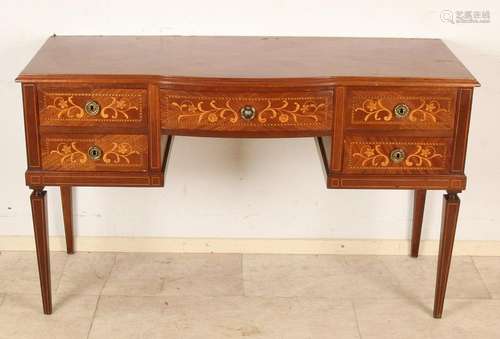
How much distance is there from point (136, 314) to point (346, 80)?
0.95m

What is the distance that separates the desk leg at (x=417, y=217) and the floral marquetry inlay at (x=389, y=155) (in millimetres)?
512

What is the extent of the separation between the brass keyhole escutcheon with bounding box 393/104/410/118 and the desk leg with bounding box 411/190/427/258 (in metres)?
0.62

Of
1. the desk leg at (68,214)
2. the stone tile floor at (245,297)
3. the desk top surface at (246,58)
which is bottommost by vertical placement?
the stone tile floor at (245,297)

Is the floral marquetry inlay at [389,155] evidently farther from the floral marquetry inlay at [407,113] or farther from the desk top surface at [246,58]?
the desk top surface at [246,58]

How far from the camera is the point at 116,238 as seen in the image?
3.09m

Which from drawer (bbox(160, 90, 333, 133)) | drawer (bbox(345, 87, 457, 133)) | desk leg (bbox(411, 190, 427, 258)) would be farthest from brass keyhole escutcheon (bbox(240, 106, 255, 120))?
desk leg (bbox(411, 190, 427, 258))

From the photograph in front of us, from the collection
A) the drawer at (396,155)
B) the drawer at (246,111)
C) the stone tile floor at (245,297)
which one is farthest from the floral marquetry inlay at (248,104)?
the stone tile floor at (245,297)

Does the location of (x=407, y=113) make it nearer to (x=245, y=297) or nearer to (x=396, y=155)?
(x=396, y=155)

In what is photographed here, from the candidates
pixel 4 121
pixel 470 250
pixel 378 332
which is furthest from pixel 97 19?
pixel 470 250

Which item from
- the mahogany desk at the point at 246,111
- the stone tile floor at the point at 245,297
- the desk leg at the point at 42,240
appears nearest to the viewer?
the mahogany desk at the point at 246,111

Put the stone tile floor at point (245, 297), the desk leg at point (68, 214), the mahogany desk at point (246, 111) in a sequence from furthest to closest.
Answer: the desk leg at point (68, 214) → the stone tile floor at point (245, 297) → the mahogany desk at point (246, 111)

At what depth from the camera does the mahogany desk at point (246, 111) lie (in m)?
2.39

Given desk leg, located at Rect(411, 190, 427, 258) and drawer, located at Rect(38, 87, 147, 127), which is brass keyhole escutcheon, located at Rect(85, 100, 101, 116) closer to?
drawer, located at Rect(38, 87, 147, 127)

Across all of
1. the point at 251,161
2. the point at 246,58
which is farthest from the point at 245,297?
the point at 246,58
